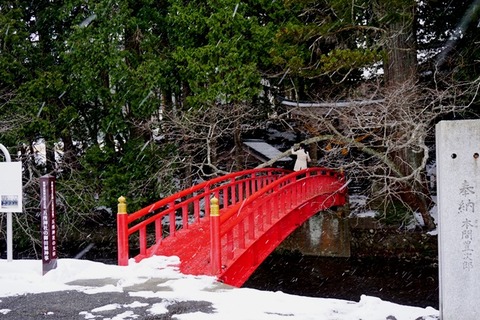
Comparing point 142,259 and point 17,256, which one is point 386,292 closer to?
point 142,259

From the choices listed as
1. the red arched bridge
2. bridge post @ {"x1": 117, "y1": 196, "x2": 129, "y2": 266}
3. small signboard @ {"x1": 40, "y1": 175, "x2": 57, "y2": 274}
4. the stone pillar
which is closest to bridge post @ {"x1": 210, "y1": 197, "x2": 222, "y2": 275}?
the red arched bridge

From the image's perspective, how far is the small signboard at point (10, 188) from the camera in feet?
26.1

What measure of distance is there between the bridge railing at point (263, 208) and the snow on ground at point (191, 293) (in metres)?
0.89

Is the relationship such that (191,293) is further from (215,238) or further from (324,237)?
(324,237)

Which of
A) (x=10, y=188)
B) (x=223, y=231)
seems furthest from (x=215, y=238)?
(x=10, y=188)

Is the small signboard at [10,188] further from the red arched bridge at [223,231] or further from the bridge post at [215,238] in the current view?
the bridge post at [215,238]

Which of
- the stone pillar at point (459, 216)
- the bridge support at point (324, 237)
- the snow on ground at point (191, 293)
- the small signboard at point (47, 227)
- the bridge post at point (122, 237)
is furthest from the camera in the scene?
the bridge support at point (324, 237)

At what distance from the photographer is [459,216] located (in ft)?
15.9

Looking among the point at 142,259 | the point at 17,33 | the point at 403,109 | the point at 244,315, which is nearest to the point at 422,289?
the point at 403,109

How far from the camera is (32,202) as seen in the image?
58.4 feet

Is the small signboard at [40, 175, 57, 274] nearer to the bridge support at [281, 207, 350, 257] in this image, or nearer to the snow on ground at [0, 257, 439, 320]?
the snow on ground at [0, 257, 439, 320]

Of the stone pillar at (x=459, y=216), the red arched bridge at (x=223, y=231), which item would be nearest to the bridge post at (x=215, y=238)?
the red arched bridge at (x=223, y=231)

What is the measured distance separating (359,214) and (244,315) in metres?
13.6

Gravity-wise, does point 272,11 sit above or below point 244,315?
above
